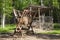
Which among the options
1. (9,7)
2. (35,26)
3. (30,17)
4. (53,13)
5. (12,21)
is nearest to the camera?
(30,17)

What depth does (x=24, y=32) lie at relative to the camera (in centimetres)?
1488

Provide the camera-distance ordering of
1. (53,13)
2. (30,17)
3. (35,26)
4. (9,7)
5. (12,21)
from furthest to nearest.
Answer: (12,21) < (53,13) < (35,26) < (9,7) < (30,17)

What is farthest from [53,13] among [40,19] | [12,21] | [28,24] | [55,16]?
[28,24]

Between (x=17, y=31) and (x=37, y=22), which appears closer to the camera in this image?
(x=17, y=31)

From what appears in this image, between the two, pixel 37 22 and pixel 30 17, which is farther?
pixel 37 22

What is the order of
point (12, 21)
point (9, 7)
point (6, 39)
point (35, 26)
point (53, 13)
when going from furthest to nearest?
1. point (12, 21)
2. point (53, 13)
3. point (35, 26)
4. point (9, 7)
5. point (6, 39)

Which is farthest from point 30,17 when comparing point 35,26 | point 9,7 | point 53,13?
point 53,13

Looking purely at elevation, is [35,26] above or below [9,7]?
below

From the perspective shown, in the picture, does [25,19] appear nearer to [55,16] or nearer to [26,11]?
[26,11]

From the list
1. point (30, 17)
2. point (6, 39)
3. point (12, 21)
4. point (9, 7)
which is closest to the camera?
point (6, 39)

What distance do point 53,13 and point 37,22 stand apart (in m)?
14.4

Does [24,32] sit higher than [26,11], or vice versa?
[26,11]

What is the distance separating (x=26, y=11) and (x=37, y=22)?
12716mm

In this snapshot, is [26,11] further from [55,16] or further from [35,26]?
[55,16]
